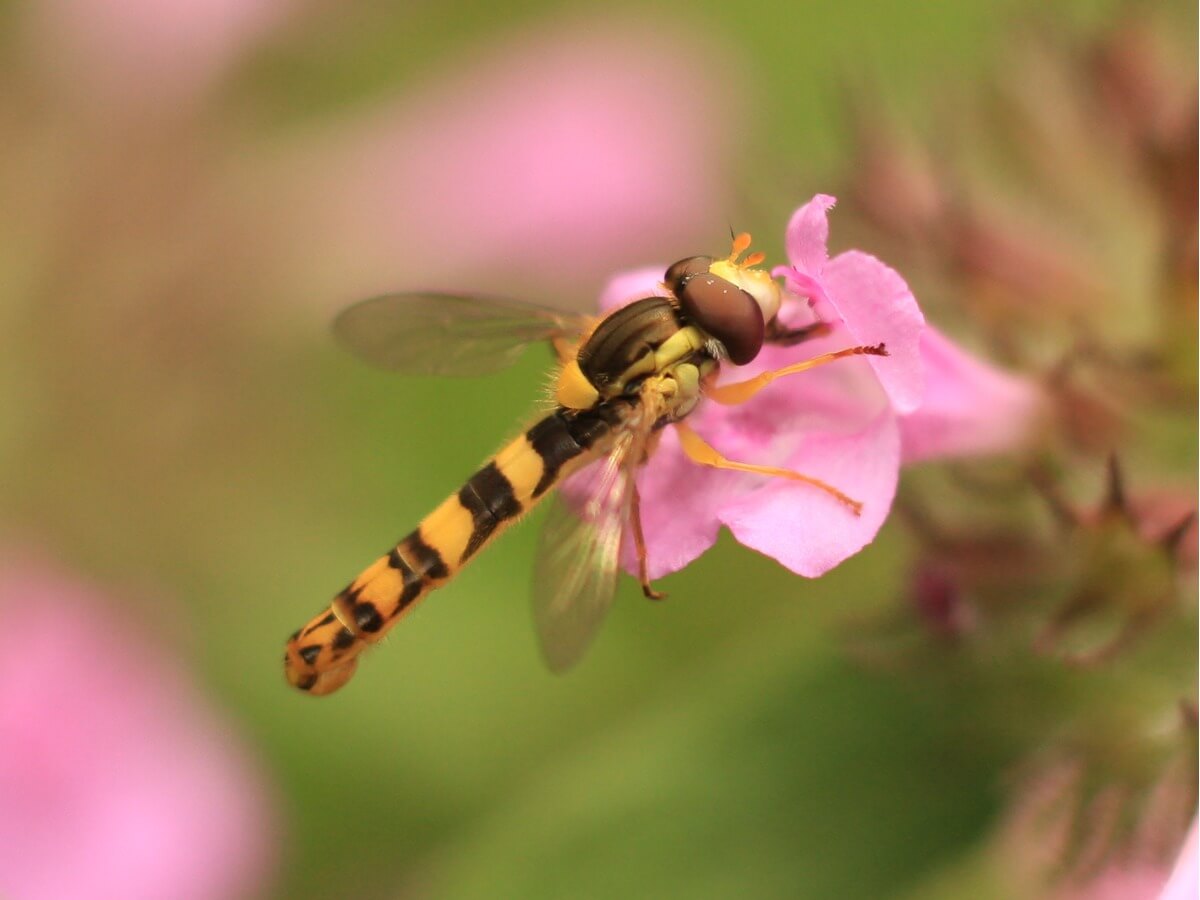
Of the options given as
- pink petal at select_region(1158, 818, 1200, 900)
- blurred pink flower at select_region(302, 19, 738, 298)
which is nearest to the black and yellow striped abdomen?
pink petal at select_region(1158, 818, 1200, 900)

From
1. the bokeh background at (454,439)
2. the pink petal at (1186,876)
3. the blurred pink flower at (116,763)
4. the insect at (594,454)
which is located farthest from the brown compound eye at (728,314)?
the blurred pink flower at (116,763)

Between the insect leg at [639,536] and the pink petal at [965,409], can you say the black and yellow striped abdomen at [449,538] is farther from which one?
the pink petal at [965,409]

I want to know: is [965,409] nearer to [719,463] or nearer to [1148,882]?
[719,463]

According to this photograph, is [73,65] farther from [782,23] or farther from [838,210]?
[838,210]

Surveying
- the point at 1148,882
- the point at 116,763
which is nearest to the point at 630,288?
the point at 1148,882

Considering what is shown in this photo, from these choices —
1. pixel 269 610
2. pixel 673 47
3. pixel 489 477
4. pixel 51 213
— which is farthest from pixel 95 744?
pixel 673 47

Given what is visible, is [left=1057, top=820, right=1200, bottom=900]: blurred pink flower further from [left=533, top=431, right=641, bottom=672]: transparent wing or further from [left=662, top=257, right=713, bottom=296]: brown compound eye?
[left=662, top=257, right=713, bottom=296]: brown compound eye
